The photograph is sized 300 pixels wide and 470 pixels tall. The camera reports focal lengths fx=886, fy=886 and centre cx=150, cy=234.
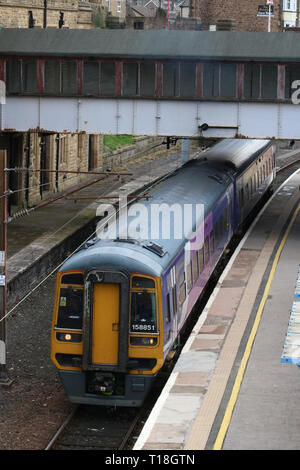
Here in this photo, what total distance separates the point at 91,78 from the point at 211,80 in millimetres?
4187

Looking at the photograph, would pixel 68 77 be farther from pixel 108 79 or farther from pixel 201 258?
pixel 201 258

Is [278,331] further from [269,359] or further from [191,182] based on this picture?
[191,182]

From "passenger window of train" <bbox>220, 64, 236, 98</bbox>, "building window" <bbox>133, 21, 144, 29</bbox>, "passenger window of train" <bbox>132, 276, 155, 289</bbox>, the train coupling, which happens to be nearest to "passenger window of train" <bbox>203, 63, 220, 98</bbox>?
"passenger window of train" <bbox>220, 64, 236, 98</bbox>

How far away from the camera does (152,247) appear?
16.9 m

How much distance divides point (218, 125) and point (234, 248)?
168 inches

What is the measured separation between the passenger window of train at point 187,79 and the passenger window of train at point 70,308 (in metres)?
15.8

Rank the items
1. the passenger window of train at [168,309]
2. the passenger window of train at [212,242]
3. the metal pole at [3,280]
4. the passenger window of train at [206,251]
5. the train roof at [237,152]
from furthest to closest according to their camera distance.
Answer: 1. the train roof at [237,152]
2. the passenger window of train at [212,242]
3. the passenger window of train at [206,251]
4. the metal pole at [3,280]
5. the passenger window of train at [168,309]

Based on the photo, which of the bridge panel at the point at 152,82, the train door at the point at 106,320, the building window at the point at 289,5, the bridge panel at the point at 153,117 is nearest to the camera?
the train door at the point at 106,320

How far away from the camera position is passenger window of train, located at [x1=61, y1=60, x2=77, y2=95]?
1217 inches

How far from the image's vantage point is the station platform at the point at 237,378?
13.8 meters

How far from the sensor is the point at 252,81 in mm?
30219

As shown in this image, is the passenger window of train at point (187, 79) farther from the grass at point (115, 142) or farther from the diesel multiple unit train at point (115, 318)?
the grass at point (115, 142)

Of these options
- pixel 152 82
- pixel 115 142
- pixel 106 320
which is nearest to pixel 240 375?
pixel 106 320

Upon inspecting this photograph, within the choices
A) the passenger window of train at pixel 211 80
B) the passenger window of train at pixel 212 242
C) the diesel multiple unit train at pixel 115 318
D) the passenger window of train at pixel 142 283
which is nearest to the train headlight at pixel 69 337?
the diesel multiple unit train at pixel 115 318
